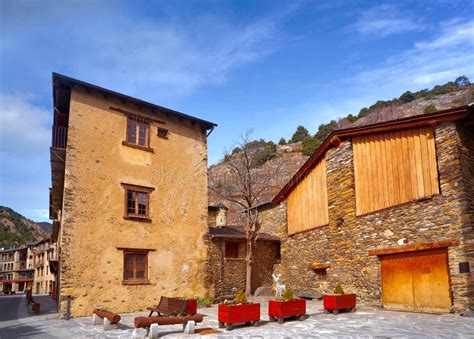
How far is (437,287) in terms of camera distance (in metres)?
11.8

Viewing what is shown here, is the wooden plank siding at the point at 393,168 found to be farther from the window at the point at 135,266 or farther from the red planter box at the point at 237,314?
the window at the point at 135,266

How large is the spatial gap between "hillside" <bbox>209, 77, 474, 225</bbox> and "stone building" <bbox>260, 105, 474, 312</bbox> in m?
26.0

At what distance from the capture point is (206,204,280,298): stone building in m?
18.7

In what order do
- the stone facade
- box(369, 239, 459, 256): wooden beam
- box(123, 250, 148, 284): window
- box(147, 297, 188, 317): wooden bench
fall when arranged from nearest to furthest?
box(147, 297, 188, 317): wooden bench < the stone facade < box(369, 239, 459, 256): wooden beam < box(123, 250, 148, 284): window

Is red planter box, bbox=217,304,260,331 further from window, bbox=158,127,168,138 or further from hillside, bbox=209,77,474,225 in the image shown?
hillside, bbox=209,77,474,225

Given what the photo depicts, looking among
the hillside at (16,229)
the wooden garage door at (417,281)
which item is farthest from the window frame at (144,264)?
the hillside at (16,229)

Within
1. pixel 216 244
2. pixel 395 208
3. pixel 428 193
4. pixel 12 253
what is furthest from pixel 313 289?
pixel 12 253

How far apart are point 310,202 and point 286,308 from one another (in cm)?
819

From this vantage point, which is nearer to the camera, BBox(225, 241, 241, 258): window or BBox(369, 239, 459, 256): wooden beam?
BBox(369, 239, 459, 256): wooden beam

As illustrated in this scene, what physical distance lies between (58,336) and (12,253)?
80.3 meters

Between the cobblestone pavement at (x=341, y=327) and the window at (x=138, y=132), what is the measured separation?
7508 mm

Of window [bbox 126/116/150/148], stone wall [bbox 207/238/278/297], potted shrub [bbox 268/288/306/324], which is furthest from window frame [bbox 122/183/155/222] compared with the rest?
potted shrub [bbox 268/288/306/324]

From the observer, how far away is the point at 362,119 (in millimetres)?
62562

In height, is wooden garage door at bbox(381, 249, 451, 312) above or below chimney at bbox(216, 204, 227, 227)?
below
